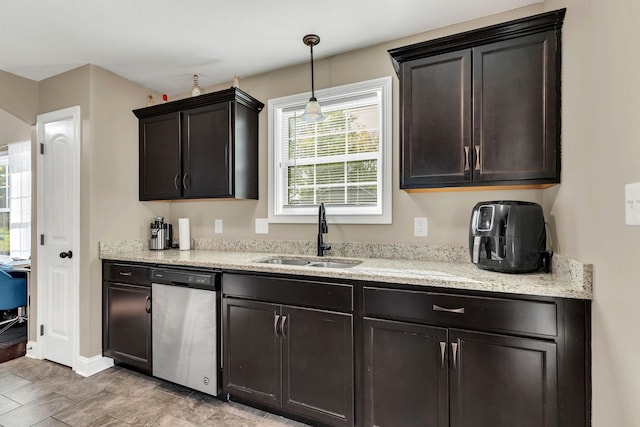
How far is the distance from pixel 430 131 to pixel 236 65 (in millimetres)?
1747

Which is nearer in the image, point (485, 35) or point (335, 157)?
point (485, 35)

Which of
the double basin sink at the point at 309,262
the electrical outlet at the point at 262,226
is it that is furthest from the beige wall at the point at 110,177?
the double basin sink at the point at 309,262

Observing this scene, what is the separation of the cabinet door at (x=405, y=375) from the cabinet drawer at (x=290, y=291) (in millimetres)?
192

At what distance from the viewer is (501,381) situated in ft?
4.83

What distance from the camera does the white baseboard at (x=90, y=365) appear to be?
268 cm

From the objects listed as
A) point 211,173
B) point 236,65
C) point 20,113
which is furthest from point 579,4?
point 20,113

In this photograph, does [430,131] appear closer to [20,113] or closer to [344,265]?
[344,265]

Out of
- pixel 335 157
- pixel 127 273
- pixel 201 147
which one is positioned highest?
pixel 201 147

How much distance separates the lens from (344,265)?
234 cm

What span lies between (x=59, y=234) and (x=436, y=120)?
318 centimetres

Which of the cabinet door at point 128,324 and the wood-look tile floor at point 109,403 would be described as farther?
the cabinet door at point 128,324

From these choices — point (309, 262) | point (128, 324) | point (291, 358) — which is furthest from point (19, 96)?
point (291, 358)

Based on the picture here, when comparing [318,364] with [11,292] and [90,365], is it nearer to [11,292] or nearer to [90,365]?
[90,365]

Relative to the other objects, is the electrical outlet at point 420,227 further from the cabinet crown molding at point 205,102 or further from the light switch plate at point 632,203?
the cabinet crown molding at point 205,102
